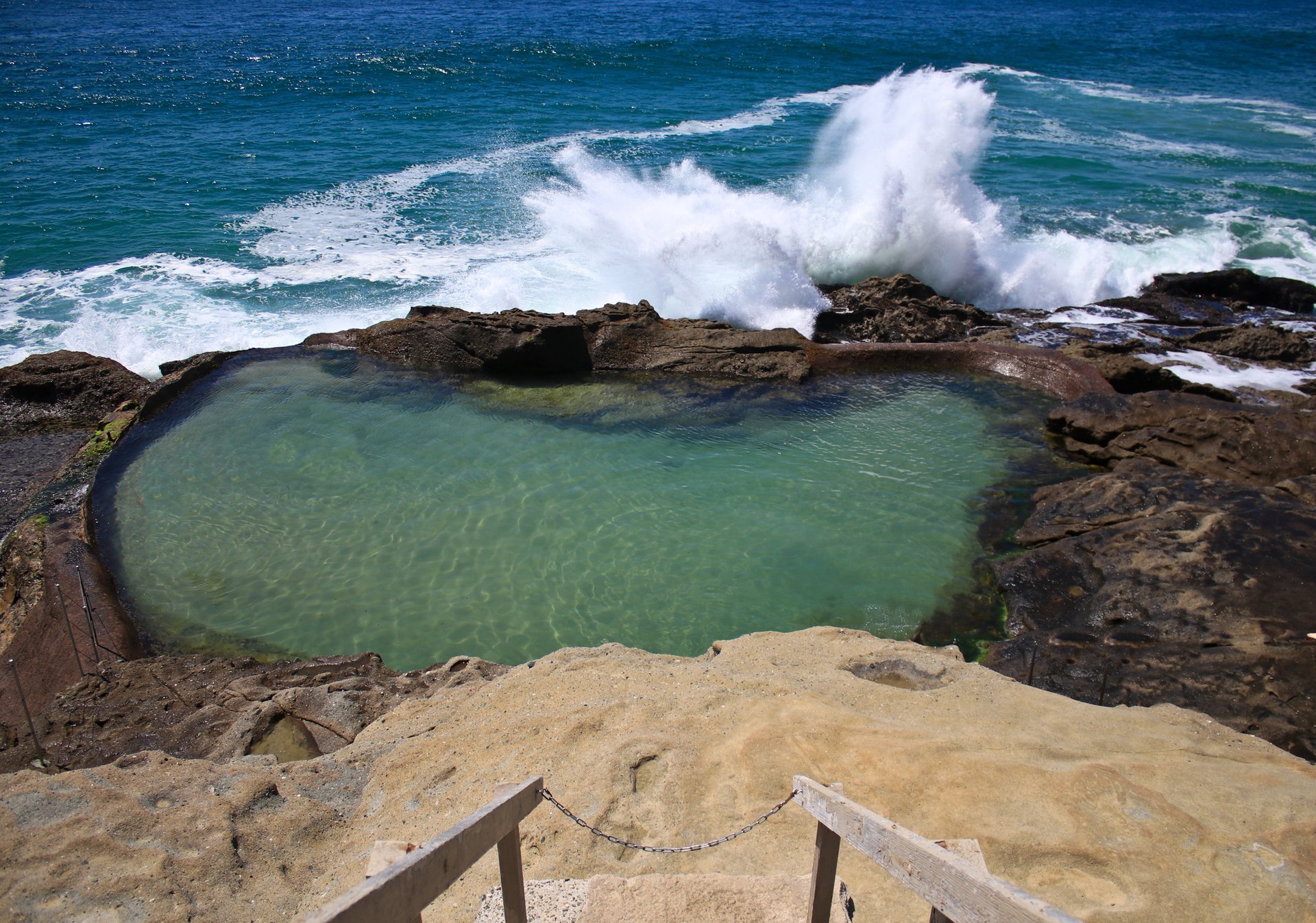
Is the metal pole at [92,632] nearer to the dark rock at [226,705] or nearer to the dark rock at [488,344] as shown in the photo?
the dark rock at [226,705]

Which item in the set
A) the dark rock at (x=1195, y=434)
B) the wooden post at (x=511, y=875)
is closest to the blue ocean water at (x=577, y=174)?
the dark rock at (x=1195, y=434)

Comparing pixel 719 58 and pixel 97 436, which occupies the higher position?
pixel 719 58

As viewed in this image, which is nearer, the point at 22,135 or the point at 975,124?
the point at 975,124

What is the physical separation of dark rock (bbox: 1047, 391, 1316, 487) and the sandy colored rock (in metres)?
3.94

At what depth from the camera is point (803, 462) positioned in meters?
7.80

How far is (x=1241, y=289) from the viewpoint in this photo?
45.0 ft

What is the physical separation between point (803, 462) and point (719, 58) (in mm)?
30854

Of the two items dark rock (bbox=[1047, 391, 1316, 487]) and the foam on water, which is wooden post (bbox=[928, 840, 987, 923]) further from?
the foam on water

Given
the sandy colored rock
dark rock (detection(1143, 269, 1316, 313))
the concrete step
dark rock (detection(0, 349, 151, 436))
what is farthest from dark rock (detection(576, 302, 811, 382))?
dark rock (detection(1143, 269, 1316, 313))

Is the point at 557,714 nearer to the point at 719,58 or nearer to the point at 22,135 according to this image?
the point at 22,135

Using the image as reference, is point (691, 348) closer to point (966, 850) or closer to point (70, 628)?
point (70, 628)

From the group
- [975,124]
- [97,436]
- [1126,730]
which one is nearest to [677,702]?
[1126,730]

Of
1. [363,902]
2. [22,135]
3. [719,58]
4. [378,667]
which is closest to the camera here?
[363,902]

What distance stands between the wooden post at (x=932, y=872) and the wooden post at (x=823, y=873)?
7cm
